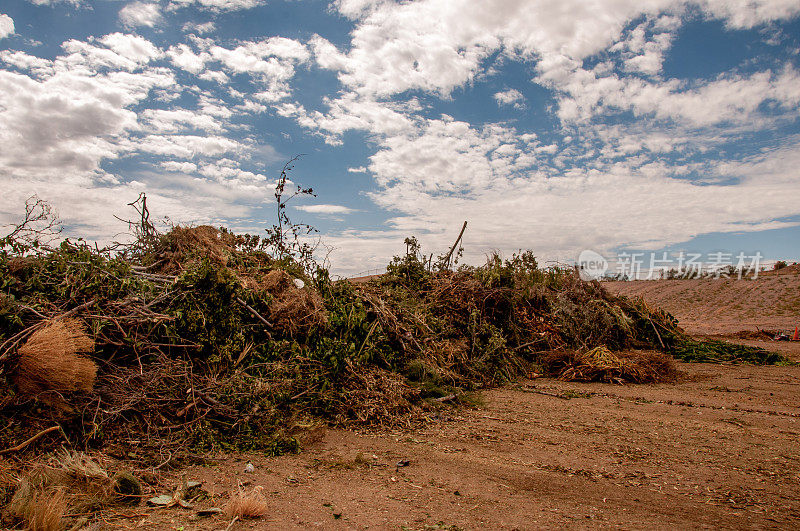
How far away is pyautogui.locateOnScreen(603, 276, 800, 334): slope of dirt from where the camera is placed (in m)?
17.1

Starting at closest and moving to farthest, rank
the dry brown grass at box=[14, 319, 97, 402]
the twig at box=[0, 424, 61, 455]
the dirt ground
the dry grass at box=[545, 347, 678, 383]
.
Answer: the dirt ground → the twig at box=[0, 424, 61, 455] → the dry brown grass at box=[14, 319, 97, 402] → the dry grass at box=[545, 347, 678, 383]

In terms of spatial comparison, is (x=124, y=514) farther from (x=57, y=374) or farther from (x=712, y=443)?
(x=712, y=443)

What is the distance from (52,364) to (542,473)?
4.27 metres

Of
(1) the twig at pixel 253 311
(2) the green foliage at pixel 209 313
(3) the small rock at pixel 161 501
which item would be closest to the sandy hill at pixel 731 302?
(1) the twig at pixel 253 311

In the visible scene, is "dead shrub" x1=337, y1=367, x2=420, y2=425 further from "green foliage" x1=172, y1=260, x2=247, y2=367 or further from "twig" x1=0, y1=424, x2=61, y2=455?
"twig" x1=0, y1=424, x2=61, y2=455

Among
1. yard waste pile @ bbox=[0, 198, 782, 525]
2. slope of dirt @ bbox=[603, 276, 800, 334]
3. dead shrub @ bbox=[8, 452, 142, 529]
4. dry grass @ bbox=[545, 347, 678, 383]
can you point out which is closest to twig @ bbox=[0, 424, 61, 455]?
yard waste pile @ bbox=[0, 198, 782, 525]

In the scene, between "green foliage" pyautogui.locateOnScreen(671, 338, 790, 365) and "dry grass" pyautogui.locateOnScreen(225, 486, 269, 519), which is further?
"green foliage" pyautogui.locateOnScreen(671, 338, 790, 365)

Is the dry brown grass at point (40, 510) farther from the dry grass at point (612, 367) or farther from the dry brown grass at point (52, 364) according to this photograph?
the dry grass at point (612, 367)

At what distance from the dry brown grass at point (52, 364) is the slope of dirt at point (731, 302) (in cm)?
1633

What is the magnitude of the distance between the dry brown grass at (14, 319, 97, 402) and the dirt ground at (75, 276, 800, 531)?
122cm

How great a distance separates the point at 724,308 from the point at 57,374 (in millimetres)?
23084

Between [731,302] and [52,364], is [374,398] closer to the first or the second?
[52,364]

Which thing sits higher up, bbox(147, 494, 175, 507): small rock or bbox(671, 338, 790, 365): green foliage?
bbox(671, 338, 790, 365): green foliage

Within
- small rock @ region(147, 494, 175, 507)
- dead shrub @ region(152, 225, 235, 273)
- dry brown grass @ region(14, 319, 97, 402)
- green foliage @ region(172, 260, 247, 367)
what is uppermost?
dead shrub @ region(152, 225, 235, 273)
